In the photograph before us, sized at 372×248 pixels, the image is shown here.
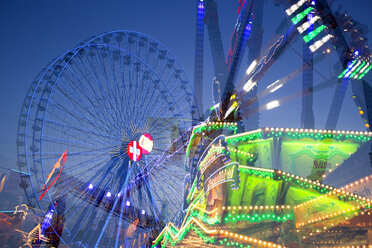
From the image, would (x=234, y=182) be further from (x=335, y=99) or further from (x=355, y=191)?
(x=335, y=99)

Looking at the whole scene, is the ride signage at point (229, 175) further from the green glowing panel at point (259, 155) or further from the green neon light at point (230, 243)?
the green neon light at point (230, 243)

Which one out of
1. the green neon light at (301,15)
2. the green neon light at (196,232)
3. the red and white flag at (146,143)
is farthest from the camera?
the red and white flag at (146,143)

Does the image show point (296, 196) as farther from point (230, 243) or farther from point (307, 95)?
point (307, 95)

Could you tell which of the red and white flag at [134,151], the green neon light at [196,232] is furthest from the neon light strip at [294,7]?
the green neon light at [196,232]

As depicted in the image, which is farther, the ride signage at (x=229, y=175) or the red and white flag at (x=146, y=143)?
the red and white flag at (x=146, y=143)

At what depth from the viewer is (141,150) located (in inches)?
565

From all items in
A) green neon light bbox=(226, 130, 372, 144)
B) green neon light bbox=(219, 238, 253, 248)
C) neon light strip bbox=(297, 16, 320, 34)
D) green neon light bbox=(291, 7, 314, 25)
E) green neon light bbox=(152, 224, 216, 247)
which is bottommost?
green neon light bbox=(152, 224, 216, 247)

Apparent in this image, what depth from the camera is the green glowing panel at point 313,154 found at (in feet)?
31.1

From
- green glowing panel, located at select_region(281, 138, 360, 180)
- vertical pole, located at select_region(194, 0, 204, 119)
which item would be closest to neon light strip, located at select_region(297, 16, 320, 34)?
green glowing panel, located at select_region(281, 138, 360, 180)

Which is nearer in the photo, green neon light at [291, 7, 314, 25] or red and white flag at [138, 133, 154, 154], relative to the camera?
green neon light at [291, 7, 314, 25]

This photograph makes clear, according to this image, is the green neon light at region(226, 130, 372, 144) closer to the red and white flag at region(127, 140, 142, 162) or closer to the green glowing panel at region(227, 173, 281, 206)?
the green glowing panel at region(227, 173, 281, 206)

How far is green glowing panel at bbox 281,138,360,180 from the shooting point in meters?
9.48

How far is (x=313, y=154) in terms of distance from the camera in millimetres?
9578

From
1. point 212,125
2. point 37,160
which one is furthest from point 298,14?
point 37,160
